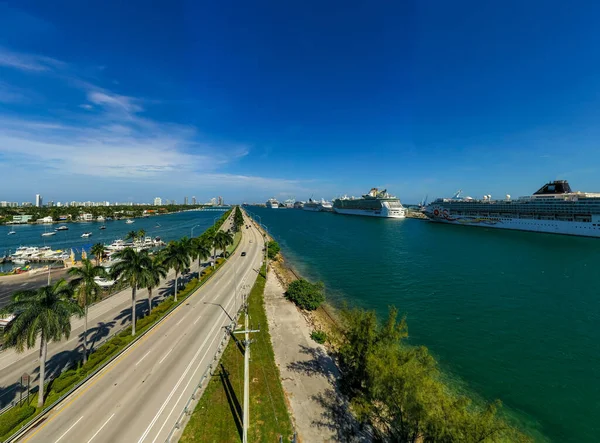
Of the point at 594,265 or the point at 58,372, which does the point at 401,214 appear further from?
the point at 58,372

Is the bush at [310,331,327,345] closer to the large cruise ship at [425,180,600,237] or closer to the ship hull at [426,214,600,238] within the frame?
the large cruise ship at [425,180,600,237]

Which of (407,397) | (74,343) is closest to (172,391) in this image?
(407,397)

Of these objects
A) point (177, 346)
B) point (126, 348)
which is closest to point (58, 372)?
point (126, 348)

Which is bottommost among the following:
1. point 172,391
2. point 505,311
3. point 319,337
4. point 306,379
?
point 306,379

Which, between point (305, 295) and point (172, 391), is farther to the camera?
point (305, 295)

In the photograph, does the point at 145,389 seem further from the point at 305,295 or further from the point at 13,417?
the point at 305,295

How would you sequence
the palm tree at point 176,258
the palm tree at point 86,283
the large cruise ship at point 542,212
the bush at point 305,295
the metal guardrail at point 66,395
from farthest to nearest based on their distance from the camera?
the large cruise ship at point 542,212
the bush at point 305,295
the palm tree at point 176,258
the palm tree at point 86,283
the metal guardrail at point 66,395

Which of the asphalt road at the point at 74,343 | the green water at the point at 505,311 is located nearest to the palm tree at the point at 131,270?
the asphalt road at the point at 74,343

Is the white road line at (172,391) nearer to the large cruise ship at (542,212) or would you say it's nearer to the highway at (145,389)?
the highway at (145,389)
